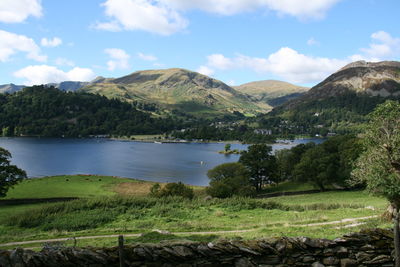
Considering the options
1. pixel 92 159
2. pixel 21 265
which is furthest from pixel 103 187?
pixel 92 159

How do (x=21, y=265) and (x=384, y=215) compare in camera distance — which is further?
(x=384, y=215)

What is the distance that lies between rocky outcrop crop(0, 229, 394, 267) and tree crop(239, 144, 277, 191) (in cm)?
6992

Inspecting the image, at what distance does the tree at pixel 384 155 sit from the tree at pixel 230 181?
32713mm

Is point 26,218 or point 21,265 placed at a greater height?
point 21,265

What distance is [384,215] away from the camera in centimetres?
2442

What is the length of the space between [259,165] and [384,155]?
54.5m

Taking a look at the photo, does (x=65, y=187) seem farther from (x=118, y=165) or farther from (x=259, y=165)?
(x=118, y=165)

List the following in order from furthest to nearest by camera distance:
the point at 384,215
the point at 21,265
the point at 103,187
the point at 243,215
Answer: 1. the point at 103,187
2. the point at 243,215
3. the point at 384,215
4. the point at 21,265

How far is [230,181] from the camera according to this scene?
6969cm

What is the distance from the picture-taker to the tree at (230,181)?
2370 inches

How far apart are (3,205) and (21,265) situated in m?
49.8

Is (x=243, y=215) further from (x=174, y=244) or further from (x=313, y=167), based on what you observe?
(x=313, y=167)

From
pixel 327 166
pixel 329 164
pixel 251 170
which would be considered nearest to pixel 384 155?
pixel 327 166

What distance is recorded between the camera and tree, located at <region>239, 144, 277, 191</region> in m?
81.7
